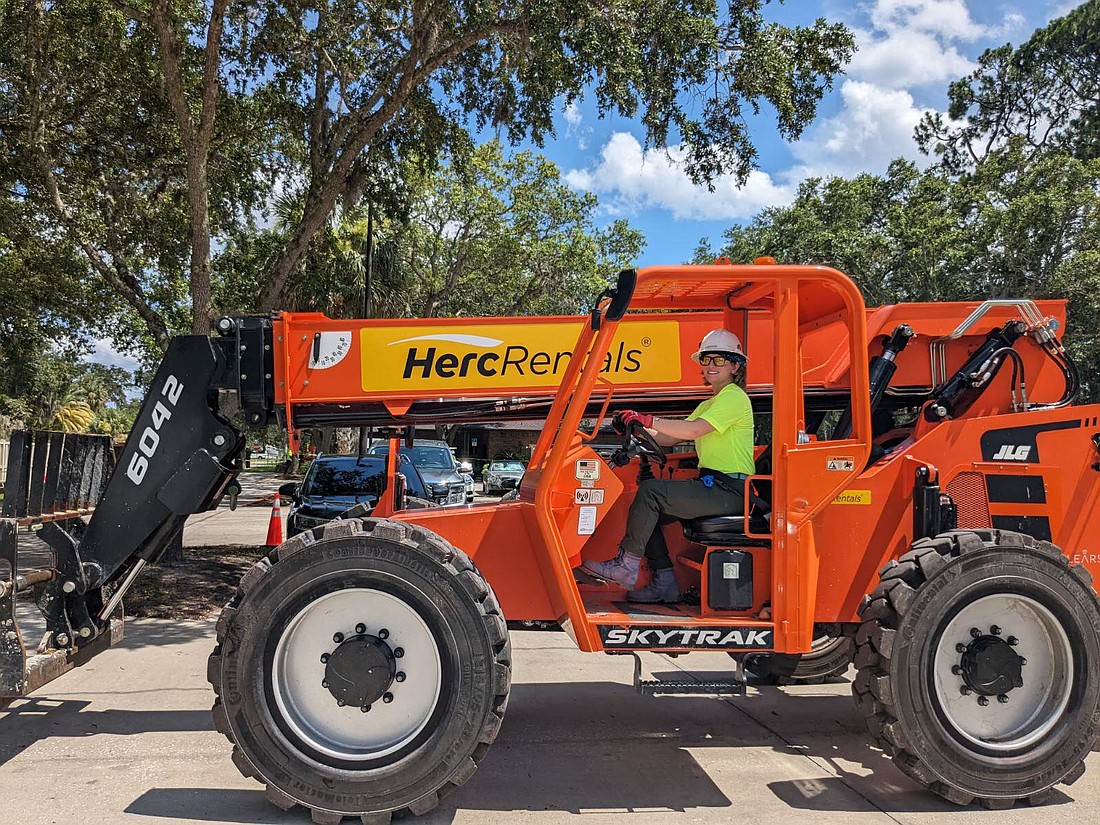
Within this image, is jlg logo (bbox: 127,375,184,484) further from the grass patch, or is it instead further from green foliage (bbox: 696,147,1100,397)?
green foliage (bbox: 696,147,1100,397)

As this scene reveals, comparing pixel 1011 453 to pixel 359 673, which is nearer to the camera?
pixel 359 673

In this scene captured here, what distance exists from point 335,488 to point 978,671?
400 inches

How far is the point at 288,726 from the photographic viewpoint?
156 inches

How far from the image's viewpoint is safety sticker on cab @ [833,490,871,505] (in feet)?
14.7

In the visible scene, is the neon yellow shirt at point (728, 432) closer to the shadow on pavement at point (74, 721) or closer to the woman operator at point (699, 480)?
the woman operator at point (699, 480)

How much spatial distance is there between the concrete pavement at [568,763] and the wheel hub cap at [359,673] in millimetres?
639

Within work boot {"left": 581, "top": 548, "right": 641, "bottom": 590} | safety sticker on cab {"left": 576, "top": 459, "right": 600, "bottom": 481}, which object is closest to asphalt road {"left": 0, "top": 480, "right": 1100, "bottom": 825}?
work boot {"left": 581, "top": 548, "right": 641, "bottom": 590}

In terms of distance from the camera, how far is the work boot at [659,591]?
15.6ft

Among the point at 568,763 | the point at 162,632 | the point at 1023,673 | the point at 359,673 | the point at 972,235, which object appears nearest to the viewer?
the point at 359,673

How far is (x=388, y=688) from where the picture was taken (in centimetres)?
403

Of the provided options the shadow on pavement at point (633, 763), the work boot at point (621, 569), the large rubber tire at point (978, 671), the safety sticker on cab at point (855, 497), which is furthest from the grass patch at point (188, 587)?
the large rubber tire at point (978, 671)

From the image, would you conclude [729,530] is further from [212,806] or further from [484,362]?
[212,806]

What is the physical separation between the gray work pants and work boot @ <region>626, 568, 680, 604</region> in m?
0.35

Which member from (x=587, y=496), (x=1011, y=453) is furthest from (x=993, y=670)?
(x=587, y=496)
